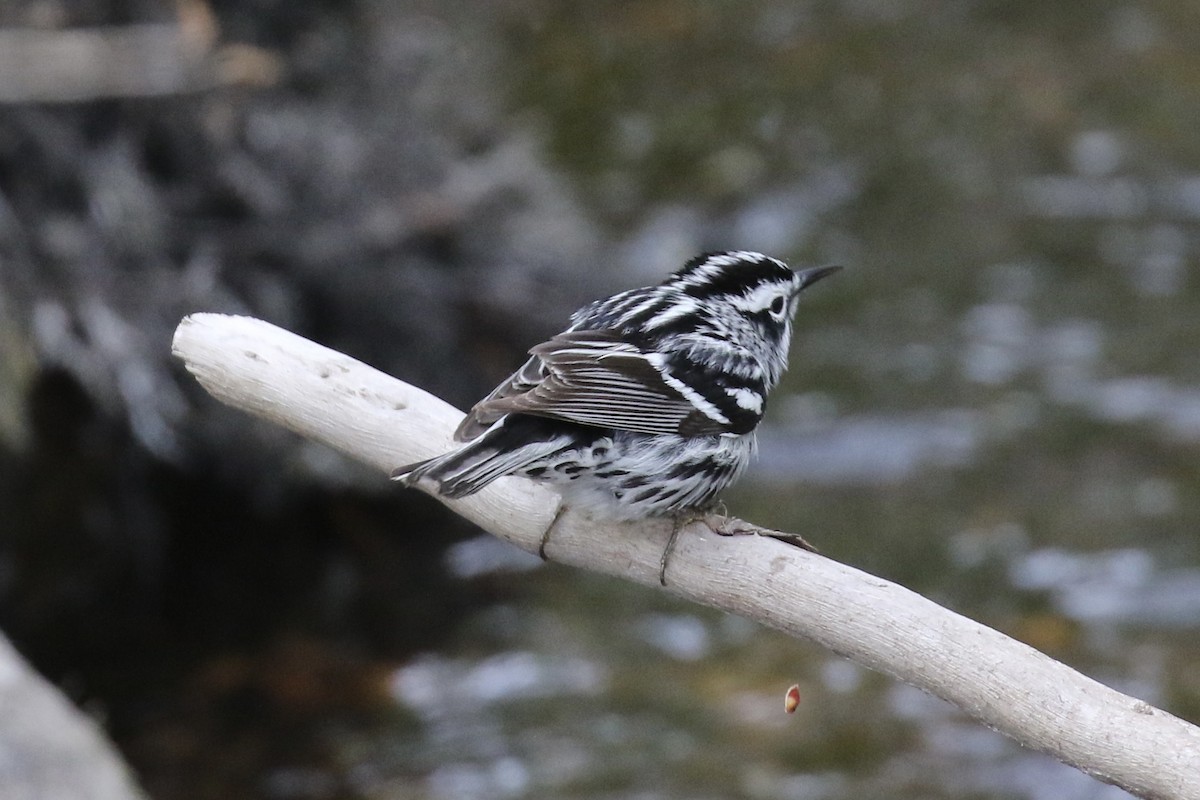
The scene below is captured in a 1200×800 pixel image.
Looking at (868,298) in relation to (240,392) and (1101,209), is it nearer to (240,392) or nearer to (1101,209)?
(1101,209)

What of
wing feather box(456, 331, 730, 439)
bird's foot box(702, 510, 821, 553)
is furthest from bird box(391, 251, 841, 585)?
bird's foot box(702, 510, 821, 553)

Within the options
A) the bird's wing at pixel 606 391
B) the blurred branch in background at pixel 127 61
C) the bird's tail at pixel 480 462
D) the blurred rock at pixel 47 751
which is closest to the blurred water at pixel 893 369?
the blurred rock at pixel 47 751

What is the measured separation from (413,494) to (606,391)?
576cm

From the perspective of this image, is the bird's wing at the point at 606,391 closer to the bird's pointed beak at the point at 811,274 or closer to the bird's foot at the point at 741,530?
the bird's foot at the point at 741,530

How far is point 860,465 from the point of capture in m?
10.4

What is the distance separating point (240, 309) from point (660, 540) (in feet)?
15.8

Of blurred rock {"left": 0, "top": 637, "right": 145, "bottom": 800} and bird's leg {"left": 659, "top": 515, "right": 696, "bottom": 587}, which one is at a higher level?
bird's leg {"left": 659, "top": 515, "right": 696, "bottom": 587}

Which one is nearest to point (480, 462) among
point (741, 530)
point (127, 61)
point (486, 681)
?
point (741, 530)

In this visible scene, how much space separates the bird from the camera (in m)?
4.12

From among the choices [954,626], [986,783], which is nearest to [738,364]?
[954,626]

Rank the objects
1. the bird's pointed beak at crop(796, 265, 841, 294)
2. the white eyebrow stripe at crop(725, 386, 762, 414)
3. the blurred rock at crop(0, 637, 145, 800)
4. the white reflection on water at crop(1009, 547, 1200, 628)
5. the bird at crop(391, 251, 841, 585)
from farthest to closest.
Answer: the white reflection on water at crop(1009, 547, 1200, 628) < the blurred rock at crop(0, 637, 145, 800) < the bird's pointed beak at crop(796, 265, 841, 294) < the white eyebrow stripe at crop(725, 386, 762, 414) < the bird at crop(391, 251, 841, 585)

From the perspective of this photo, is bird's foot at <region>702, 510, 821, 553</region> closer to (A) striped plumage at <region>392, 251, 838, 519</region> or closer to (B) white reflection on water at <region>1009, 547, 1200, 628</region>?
(A) striped plumage at <region>392, 251, 838, 519</region>

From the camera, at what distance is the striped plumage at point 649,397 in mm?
4133

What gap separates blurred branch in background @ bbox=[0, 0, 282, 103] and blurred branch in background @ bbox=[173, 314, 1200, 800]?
4.44 m
